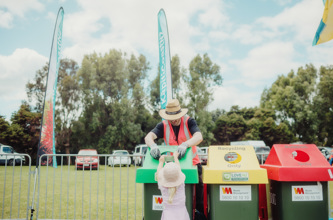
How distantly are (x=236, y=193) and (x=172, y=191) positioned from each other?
768 millimetres

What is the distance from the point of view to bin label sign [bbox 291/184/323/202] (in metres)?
3.02

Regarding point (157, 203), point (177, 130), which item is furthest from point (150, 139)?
point (157, 203)

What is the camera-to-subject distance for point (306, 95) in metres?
33.4

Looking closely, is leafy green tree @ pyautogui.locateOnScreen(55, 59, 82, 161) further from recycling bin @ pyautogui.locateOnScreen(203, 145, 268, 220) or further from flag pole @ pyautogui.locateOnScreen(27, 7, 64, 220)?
recycling bin @ pyautogui.locateOnScreen(203, 145, 268, 220)

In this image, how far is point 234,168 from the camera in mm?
3010

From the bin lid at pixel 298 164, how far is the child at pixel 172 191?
115 cm

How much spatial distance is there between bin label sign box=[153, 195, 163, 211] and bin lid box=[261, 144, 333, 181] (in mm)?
1375

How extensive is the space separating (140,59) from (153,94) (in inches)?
161

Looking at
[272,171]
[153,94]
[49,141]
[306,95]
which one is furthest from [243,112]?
[272,171]

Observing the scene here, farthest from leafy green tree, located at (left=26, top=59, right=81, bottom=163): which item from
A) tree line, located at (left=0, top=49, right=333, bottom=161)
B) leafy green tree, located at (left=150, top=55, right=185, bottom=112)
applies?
leafy green tree, located at (left=150, top=55, right=185, bottom=112)

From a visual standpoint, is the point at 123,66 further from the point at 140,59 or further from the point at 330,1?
the point at 330,1

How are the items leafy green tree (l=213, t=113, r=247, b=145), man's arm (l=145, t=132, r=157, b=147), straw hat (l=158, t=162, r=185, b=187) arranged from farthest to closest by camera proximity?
1. leafy green tree (l=213, t=113, r=247, b=145)
2. man's arm (l=145, t=132, r=157, b=147)
3. straw hat (l=158, t=162, r=185, b=187)

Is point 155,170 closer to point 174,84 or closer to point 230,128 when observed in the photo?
point 174,84

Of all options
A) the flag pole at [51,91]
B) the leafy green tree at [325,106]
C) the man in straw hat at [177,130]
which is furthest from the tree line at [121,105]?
the man in straw hat at [177,130]
